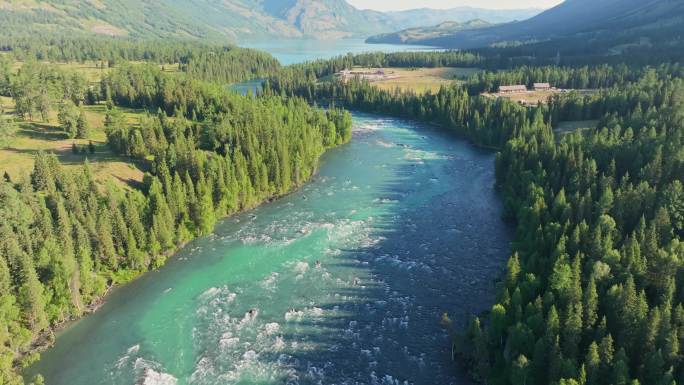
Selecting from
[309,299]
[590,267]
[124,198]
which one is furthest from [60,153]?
[590,267]

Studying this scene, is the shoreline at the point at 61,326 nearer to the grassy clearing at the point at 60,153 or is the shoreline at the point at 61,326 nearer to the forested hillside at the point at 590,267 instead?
the grassy clearing at the point at 60,153

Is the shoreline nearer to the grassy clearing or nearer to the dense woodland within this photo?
the dense woodland

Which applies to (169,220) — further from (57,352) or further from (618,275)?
(618,275)

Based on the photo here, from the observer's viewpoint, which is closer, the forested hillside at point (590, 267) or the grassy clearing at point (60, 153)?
the forested hillside at point (590, 267)

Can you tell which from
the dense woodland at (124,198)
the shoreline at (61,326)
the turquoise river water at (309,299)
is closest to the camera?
the turquoise river water at (309,299)

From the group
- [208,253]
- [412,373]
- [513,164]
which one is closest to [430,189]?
[513,164]

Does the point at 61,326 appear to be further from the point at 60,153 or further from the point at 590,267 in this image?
the point at 590,267

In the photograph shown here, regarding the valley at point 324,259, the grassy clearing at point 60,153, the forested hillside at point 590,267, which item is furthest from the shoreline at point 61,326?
the forested hillside at point 590,267
